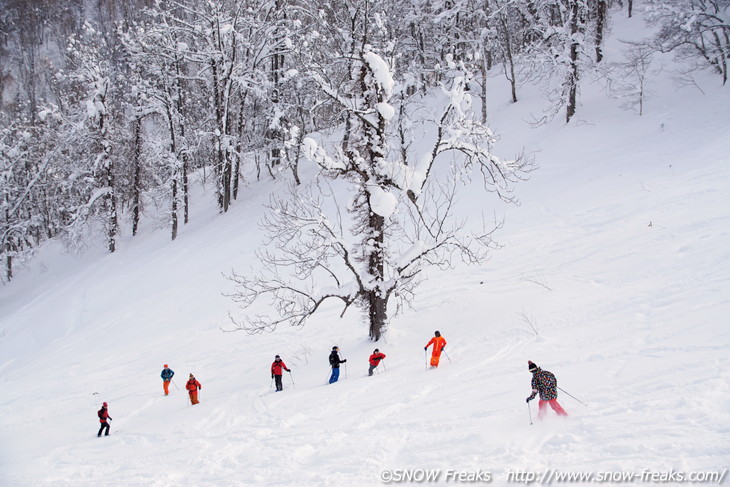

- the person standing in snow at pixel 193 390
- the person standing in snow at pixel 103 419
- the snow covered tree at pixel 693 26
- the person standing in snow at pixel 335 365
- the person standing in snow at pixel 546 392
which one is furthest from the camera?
the snow covered tree at pixel 693 26

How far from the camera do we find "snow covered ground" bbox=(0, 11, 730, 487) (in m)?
6.60

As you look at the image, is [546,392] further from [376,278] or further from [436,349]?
[376,278]

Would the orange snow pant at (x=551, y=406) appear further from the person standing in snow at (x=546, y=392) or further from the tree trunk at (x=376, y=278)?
the tree trunk at (x=376, y=278)

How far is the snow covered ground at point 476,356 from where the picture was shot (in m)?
6.60

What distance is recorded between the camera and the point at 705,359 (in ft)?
24.4

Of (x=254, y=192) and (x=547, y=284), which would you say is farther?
(x=254, y=192)

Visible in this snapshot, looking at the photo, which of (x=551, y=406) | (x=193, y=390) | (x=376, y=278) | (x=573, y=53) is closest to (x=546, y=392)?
Answer: (x=551, y=406)

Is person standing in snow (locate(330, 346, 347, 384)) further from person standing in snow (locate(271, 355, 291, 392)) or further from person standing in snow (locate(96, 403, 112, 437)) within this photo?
person standing in snow (locate(96, 403, 112, 437))

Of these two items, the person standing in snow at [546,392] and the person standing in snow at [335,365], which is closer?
the person standing in snow at [546,392]

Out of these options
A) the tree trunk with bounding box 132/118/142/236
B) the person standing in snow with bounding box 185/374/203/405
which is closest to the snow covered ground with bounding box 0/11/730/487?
the person standing in snow with bounding box 185/374/203/405

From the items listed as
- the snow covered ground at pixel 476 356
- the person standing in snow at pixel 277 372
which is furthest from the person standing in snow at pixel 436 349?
the person standing in snow at pixel 277 372

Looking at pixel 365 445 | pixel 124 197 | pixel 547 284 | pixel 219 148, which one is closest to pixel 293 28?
pixel 219 148

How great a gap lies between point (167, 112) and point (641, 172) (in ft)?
87.7

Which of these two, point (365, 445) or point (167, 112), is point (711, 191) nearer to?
point (365, 445)
